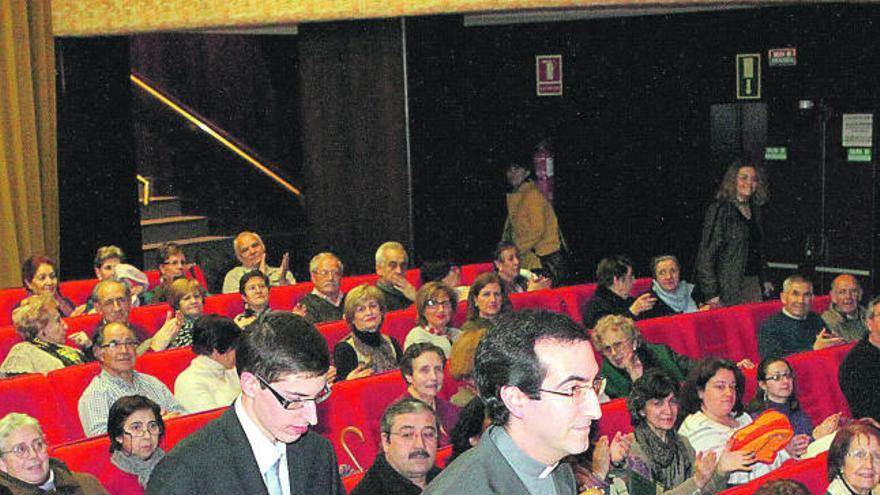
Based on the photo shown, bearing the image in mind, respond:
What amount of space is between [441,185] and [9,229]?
333 centimetres

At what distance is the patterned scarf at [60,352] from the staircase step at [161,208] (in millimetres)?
7137

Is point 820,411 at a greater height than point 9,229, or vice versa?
point 9,229

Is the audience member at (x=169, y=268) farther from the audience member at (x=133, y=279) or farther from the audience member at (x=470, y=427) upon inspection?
the audience member at (x=470, y=427)

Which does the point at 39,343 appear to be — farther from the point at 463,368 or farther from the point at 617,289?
the point at 617,289

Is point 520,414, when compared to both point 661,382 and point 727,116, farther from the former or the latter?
point 727,116

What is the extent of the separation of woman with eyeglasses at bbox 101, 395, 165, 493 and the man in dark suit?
2.44 metres

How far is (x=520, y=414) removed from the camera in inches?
79.7

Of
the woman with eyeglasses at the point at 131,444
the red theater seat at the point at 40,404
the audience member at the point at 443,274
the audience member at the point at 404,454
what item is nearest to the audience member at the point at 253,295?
the audience member at the point at 443,274

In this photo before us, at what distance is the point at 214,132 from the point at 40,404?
28.0 ft

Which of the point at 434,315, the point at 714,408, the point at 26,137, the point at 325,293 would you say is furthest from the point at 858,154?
the point at 26,137

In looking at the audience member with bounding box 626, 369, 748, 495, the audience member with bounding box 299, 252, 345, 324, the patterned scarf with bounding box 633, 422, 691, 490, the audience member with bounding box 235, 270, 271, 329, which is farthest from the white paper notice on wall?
the patterned scarf with bounding box 633, 422, 691, 490

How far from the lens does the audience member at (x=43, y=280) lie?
797 cm

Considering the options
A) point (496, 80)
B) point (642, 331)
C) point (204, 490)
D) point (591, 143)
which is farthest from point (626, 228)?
point (204, 490)

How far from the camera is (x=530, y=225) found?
10.4 m
